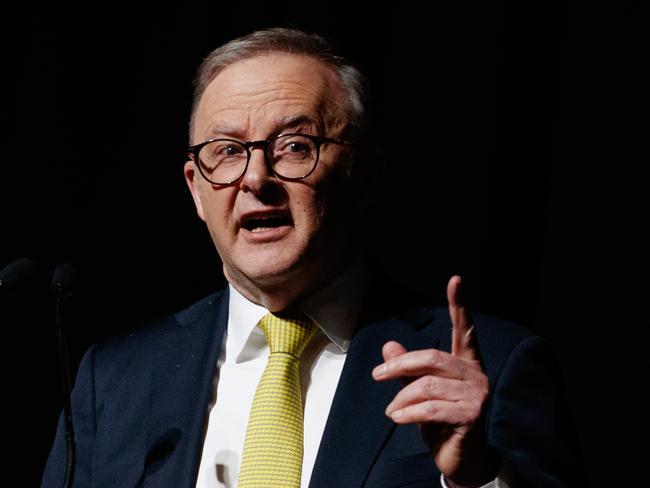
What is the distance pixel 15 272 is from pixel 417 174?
136 cm

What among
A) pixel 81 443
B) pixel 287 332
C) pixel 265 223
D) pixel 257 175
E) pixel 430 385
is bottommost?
pixel 81 443

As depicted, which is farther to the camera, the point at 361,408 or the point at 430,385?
the point at 361,408

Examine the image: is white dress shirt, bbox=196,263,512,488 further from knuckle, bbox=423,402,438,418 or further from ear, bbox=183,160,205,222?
knuckle, bbox=423,402,438,418

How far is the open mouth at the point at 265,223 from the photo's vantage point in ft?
6.20

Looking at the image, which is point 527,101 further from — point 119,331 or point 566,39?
point 119,331

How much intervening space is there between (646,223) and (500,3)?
0.72 meters

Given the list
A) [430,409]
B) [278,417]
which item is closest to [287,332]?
[278,417]

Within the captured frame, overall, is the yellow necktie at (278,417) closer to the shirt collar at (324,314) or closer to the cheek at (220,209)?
the shirt collar at (324,314)

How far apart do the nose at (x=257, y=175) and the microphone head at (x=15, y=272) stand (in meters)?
0.45

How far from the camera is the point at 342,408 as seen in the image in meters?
1.77

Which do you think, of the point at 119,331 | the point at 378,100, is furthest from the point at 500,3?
the point at 119,331

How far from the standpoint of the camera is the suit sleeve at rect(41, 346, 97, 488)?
6.48 feet

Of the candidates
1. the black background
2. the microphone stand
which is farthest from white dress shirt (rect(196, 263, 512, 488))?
the black background

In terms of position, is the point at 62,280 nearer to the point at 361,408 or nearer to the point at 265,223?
the point at 265,223
